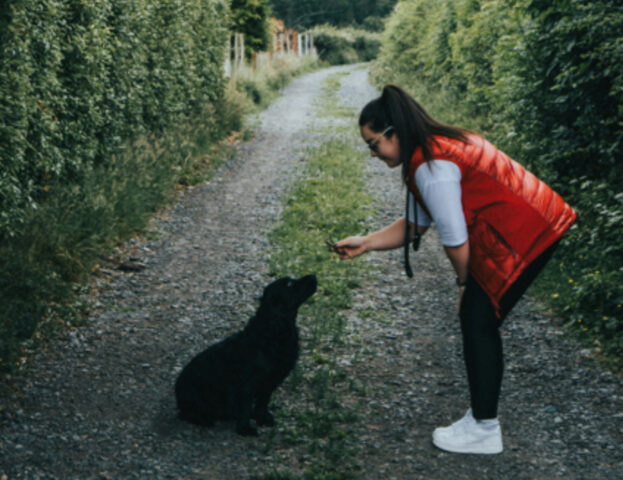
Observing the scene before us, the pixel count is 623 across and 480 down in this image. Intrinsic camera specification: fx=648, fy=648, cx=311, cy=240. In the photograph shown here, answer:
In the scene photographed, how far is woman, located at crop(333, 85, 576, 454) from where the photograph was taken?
328cm

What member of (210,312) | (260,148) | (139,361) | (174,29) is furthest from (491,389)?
(260,148)

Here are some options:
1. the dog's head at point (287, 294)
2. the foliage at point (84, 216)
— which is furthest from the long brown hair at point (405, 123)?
the foliage at point (84, 216)

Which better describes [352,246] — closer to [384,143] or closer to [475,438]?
[384,143]

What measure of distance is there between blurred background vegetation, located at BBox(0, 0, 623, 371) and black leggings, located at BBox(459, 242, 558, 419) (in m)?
1.85

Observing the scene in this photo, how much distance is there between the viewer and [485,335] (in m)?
3.59

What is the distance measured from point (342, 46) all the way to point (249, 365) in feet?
172

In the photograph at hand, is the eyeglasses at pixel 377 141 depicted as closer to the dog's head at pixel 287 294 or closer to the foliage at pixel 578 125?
the dog's head at pixel 287 294

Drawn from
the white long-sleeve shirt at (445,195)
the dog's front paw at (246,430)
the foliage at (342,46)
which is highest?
the foliage at (342,46)

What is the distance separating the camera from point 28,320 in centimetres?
525

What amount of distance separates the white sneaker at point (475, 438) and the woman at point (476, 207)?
0.28 m

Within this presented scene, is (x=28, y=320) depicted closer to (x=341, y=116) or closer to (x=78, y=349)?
(x=78, y=349)

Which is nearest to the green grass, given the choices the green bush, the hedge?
the green bush

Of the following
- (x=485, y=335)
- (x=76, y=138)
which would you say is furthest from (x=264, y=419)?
(x=76, y=138)

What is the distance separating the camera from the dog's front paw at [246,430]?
12.9 feet
